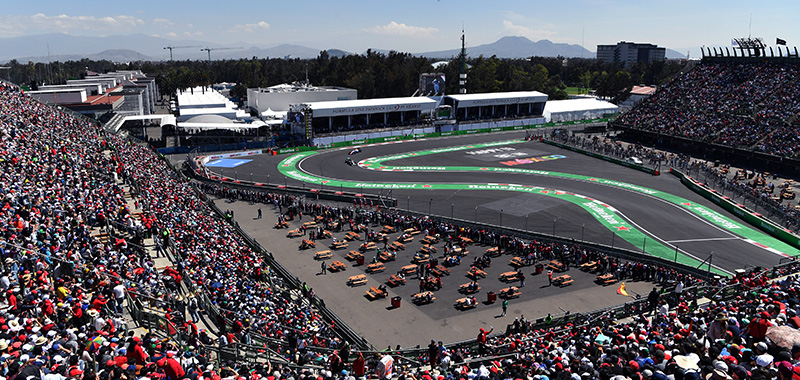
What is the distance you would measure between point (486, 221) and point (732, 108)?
4570cm

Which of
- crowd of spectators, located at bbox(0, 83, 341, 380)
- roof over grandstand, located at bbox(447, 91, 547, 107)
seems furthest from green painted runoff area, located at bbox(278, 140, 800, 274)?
crowd of spectators, located at bbox(0, 83, 341, 380)

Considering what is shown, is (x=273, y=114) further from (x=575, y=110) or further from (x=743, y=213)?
(x=743, y=213)

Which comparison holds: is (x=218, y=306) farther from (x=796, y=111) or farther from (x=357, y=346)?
(x=796, y=111)

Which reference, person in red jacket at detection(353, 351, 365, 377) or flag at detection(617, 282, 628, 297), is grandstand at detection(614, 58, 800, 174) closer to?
flag at detection(617, 282, 628, 297)

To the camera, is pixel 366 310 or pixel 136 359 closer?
pixel 136 359

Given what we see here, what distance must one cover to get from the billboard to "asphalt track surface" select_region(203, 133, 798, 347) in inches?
925

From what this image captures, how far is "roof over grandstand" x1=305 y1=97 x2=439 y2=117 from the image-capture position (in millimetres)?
74062

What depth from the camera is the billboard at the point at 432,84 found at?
8719cm

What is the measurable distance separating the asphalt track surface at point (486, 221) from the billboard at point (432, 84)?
23503mm

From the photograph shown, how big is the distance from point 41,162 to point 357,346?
63.1ft

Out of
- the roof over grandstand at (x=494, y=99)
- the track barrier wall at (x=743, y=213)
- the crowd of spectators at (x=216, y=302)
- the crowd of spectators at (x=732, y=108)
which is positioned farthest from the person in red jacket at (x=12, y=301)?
the roof over grandstand at (x=494, y=99)

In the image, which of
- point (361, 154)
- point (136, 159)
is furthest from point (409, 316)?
point (361, 154)

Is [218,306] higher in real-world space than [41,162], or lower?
lower

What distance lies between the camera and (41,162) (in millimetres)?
27281
